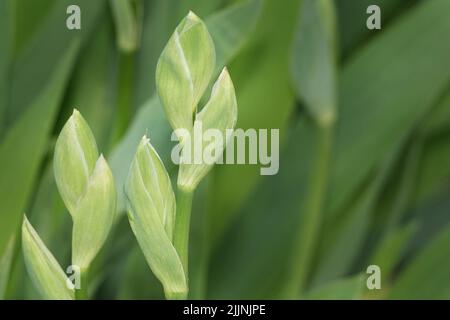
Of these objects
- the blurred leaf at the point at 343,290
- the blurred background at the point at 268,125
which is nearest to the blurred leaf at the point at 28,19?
the blurred background at the point at 268,125

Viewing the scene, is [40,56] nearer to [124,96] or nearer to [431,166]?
[124,96]

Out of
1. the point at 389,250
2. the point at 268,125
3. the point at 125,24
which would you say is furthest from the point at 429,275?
the point at 125,24

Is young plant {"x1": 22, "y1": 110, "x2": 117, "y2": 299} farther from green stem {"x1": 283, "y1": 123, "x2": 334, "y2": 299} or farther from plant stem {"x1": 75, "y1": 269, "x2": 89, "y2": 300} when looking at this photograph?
green stem {"x1": 283, "y1": 123, "x2": 334, "y2": 299}

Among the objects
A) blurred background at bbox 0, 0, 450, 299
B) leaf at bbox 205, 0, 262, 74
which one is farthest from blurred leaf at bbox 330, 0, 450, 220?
leaf at bbox 205, 0, 262, 74

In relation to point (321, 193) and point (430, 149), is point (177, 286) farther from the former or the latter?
point (430, 149)

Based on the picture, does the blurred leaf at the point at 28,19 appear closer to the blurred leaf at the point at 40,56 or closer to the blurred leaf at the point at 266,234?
the blurred leaf at the point at 40,56

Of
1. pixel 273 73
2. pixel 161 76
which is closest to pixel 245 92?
pixel 273 73
